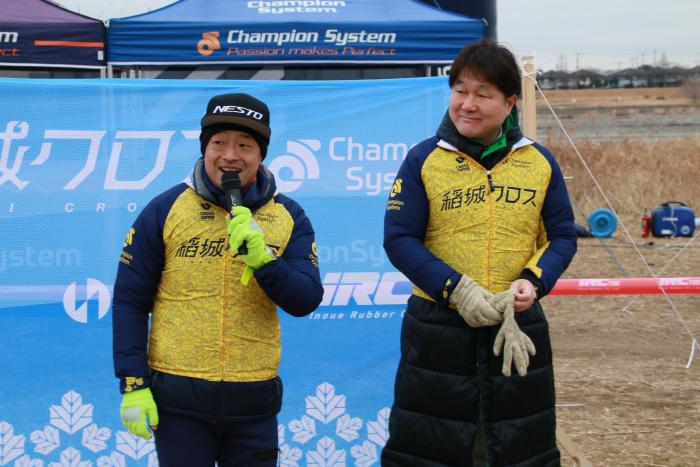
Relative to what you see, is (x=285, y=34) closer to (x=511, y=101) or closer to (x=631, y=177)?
(x=511, y=101)

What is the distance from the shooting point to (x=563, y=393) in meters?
6.35

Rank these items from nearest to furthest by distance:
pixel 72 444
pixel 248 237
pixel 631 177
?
pixel 248 237 < pixel 72 444 < pixel 631 177

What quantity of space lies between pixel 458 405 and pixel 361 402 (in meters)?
1.48

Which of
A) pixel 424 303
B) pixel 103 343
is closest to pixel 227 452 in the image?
pixel 424 303

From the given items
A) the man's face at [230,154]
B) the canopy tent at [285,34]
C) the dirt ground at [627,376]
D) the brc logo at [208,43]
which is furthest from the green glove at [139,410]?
the brc logo at [208,43]

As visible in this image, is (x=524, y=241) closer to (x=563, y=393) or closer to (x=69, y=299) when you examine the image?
(x=69, y=299)

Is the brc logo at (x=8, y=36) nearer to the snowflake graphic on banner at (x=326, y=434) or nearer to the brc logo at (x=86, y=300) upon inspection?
the brc logo at (x=86, y=300)

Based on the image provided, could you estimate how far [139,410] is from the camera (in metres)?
2.75

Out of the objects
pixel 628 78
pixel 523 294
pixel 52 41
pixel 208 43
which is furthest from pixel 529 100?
pixel 628 78

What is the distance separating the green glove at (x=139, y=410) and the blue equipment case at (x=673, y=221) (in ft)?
36.1

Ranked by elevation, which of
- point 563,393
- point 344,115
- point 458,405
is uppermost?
point 344,115

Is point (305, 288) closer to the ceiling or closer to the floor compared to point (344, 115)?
closer to the floor

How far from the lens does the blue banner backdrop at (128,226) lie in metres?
4.24

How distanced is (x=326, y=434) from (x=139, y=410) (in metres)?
1.77
